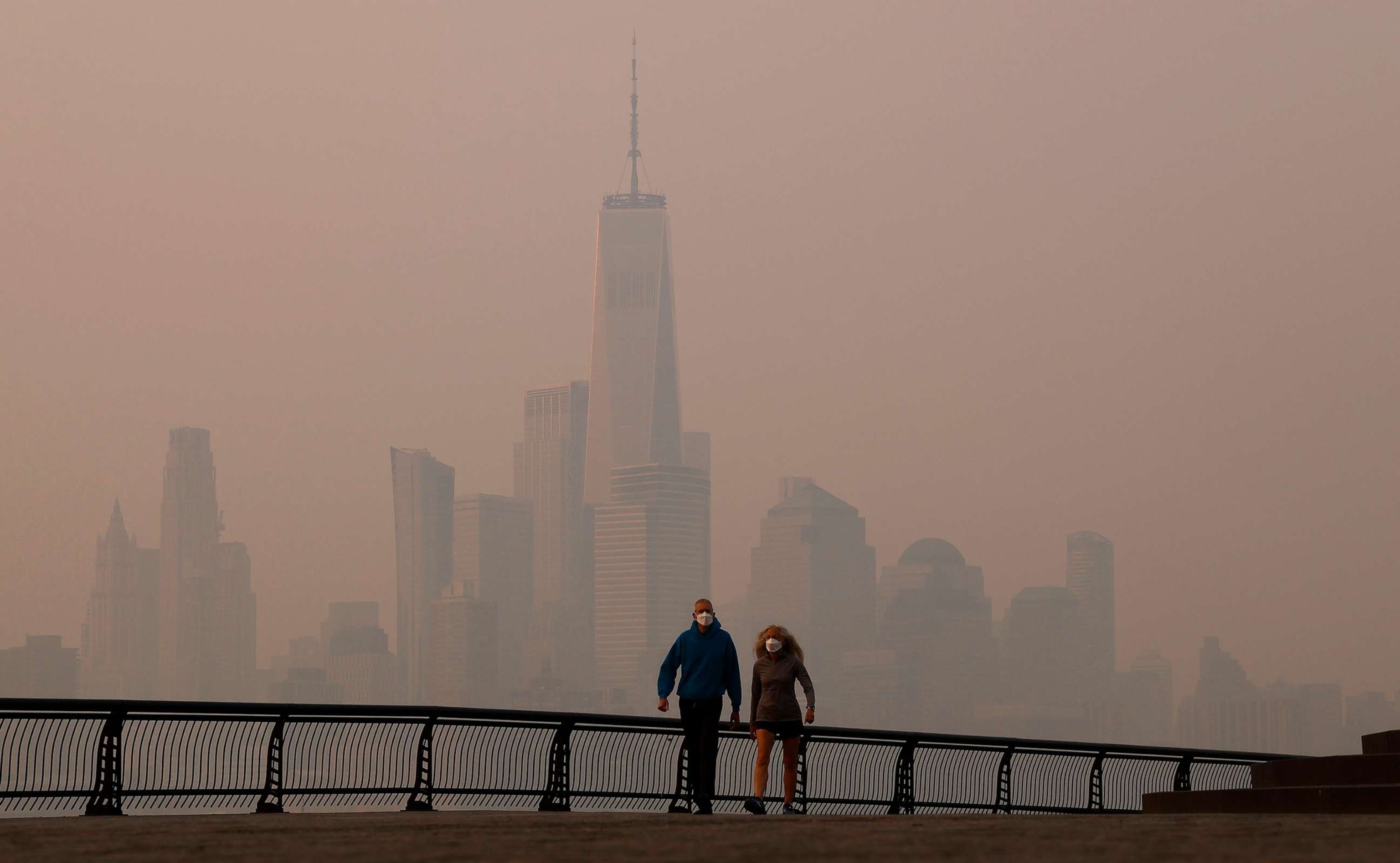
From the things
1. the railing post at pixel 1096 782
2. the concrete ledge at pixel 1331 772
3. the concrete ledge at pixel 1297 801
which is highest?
the concrete ledge at pixel 1331 772

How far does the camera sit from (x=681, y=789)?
18.9 m

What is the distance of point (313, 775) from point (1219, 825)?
854 cm

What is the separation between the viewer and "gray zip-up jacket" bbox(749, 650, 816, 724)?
16000 mm

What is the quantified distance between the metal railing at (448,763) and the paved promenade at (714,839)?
1.84 meters

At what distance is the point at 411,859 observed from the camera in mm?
9055

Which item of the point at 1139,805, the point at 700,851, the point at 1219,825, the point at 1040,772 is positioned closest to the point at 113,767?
the point at 700,851

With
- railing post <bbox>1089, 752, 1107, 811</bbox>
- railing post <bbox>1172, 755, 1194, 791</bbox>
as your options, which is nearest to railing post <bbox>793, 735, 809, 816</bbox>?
railing post <bbox>1089, 752, 1107, 811</bbox>

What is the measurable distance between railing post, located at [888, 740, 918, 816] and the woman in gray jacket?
15.6 ft

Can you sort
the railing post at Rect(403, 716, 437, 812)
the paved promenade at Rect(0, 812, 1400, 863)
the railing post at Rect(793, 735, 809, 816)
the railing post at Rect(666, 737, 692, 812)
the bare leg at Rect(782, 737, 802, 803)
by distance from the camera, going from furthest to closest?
the railing post at Rect(793, 735, 809, 816)
the railing post at Rect(666, 737, 692, 812)
the railing post at Rect(403, 716, 437, 812)
the bare leg at Rect(782, 737, 802, 803)
the paved promenade at Rect(0, 812, 1400, 863)

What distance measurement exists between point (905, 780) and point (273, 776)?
7508 millimetres

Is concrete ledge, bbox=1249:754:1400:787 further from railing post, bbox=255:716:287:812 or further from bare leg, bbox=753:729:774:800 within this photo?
railing post, bbox=255:716:287:812

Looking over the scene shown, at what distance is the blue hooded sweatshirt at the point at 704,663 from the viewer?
52.3 ft

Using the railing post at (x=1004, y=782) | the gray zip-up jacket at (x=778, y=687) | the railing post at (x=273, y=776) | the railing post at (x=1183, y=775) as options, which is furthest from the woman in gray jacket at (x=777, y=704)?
the railing post at (x=1183, y=775)

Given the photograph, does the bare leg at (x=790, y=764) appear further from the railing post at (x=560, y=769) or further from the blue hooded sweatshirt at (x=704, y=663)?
the railing post at (x=560, y=769)
